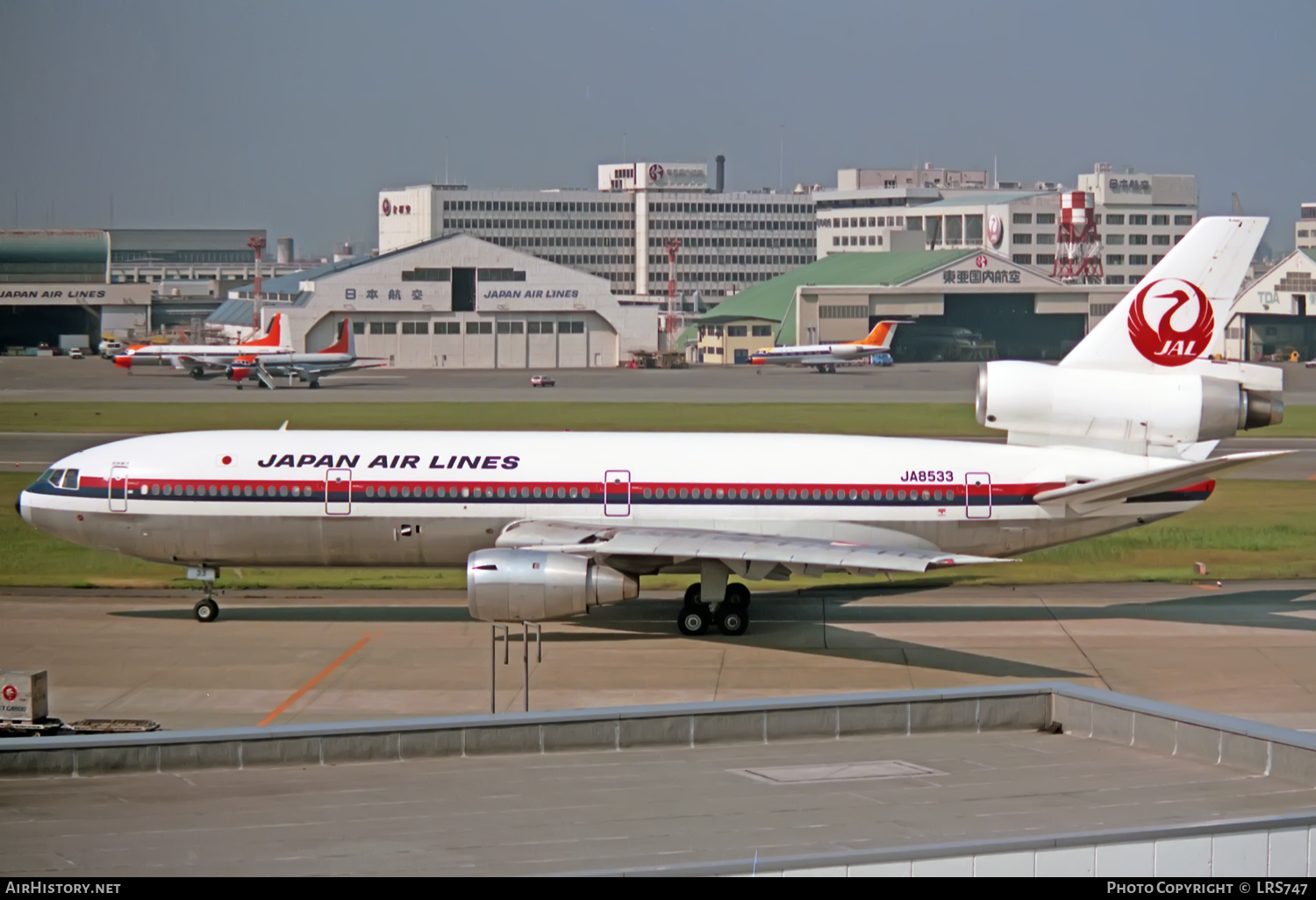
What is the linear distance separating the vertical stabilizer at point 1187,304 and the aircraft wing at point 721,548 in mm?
8140

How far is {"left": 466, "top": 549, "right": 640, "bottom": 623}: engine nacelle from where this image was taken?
34531 millimetres

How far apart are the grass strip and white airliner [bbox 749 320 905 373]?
123 meters

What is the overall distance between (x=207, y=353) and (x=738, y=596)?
132 m

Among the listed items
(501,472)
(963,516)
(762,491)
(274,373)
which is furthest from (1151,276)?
(274,373)

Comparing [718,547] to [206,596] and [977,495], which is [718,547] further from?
[206,596]

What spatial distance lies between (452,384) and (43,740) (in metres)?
134

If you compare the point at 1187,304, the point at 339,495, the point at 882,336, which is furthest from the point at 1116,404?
the point at 882,336

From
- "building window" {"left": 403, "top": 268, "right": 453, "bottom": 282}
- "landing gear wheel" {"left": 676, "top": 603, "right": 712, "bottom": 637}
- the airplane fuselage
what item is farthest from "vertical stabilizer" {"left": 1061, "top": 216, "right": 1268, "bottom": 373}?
"building window" {"left": 403, "top": 268, "right": 453, "bottom": 282}

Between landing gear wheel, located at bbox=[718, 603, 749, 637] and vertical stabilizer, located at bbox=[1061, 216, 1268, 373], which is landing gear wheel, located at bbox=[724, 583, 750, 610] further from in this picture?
vertical stabilizer, located at bbox=[1061, 216, 1268, 373]

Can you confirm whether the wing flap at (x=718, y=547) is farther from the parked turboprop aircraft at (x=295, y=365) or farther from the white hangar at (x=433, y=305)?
the white hangar at (x=433, y=305)

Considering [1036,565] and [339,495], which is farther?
[1036,565]

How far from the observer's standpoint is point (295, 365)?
153 metres

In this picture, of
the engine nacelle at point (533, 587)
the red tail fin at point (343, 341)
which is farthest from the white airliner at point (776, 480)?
the red tail fin at point (343, 341)

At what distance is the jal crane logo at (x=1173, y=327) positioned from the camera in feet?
130
